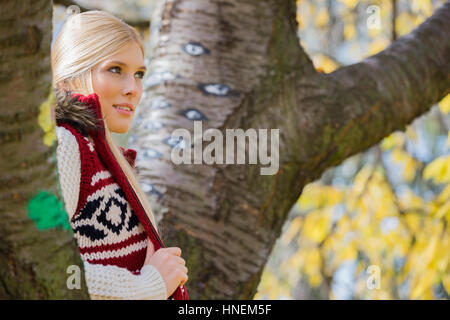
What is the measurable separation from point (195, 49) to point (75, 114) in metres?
0.75

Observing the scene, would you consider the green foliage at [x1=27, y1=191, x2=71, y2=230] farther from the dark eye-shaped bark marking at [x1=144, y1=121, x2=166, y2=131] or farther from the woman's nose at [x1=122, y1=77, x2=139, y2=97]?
the dark eye-shaped bark marking at [x1=144, y1=121, x2=166, y2=131]

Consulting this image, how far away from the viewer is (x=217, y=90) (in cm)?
179

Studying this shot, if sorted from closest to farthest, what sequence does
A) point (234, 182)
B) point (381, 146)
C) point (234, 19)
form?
1. point (234, 182)
2. point (234, 19)
3. point (381, 146)

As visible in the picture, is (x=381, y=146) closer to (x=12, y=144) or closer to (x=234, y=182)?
(x=234, y=182)

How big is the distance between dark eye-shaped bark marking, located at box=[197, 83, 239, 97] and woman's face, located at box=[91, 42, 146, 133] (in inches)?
15.9

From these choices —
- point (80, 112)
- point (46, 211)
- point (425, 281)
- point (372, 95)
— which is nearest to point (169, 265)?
point (80, 112)

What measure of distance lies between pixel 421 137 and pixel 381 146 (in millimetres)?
641

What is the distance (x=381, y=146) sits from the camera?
13.3 ft

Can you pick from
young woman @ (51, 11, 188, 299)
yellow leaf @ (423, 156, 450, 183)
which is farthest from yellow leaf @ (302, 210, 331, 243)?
young woman @ (51, 11, 188, 299)

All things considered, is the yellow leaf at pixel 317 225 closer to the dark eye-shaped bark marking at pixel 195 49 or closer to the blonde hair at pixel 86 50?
the dark eye-shaped bark marking at pixel 195 49

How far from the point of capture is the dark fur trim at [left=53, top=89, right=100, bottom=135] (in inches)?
46.4

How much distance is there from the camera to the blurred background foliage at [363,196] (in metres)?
3.72
